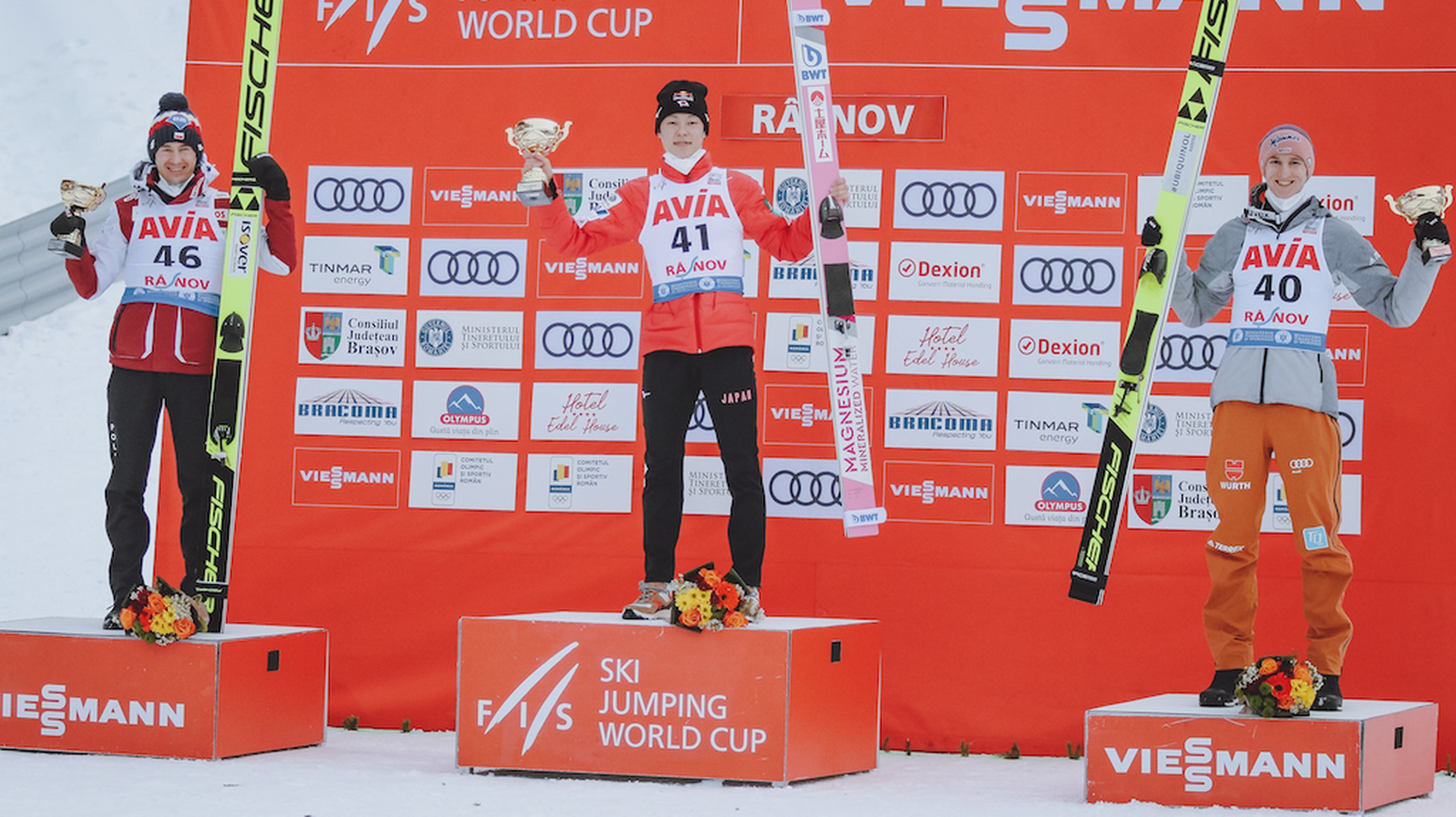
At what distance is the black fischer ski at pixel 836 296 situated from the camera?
169 inches

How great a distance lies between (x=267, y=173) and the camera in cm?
452

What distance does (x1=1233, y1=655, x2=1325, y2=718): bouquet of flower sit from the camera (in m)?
3.69

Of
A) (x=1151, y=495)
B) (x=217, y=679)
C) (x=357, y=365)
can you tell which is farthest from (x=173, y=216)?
(x=1151, y=495)

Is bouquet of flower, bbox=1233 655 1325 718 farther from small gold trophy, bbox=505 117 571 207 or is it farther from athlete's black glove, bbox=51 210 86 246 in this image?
athlete's black glove, bbox=51 210 86 246

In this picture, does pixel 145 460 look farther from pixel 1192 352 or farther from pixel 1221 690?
pixel 1192 352

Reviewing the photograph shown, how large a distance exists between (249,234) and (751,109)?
68.3 inches

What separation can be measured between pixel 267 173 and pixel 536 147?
0.92 meters

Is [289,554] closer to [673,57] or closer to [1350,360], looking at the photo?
[673,57]

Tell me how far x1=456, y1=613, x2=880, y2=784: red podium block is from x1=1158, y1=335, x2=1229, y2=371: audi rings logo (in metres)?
1.63

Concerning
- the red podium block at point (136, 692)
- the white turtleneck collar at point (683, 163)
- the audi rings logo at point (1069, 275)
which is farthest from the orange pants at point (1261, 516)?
the red podium block at point (136, 692)

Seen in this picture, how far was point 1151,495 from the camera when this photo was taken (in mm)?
5031

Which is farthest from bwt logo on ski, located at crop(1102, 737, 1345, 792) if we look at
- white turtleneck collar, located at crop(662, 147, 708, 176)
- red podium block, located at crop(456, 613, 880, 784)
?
white turtleneck collar, located at crop(662, 147, 708, 176)

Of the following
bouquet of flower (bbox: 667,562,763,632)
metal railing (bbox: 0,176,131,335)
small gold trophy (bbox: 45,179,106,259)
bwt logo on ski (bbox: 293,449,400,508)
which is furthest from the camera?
metal railing (bbox: 0,176,131,335)

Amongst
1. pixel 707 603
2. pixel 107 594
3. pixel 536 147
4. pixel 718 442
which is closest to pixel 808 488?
pixel 718 442
